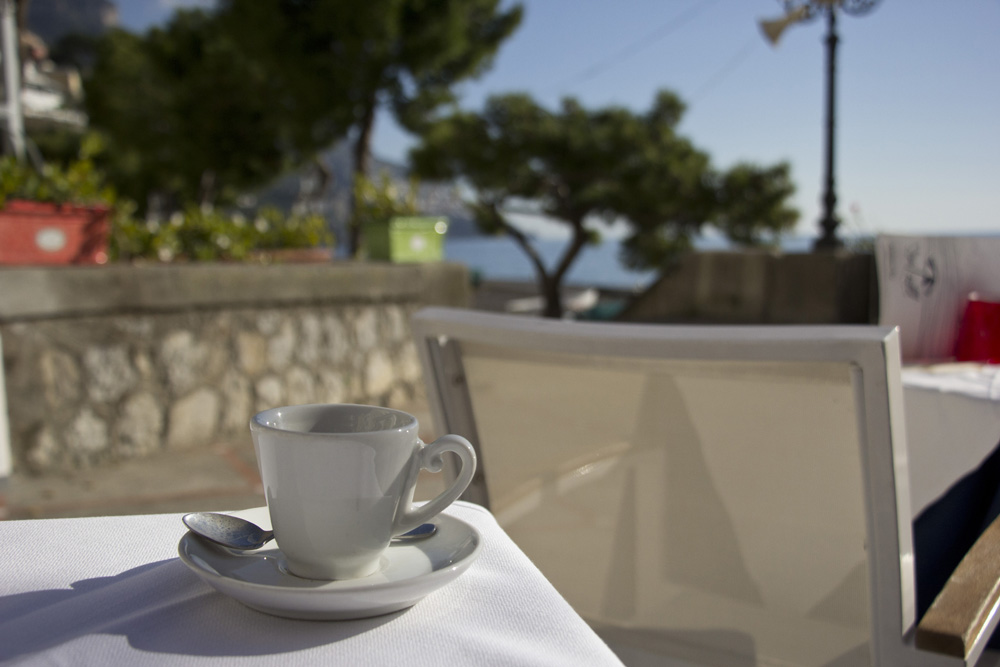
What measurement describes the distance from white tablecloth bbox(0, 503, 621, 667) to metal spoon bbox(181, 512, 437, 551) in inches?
1.2

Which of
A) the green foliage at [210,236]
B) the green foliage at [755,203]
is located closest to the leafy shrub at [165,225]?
the green foliage at [210,236]

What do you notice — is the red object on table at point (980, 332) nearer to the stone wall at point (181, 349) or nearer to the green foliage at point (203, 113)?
the stone wall at point (181, 349)

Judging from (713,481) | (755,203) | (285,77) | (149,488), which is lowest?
(149,488)

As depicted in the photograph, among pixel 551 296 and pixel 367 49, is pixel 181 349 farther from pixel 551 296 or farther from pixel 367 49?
pixel 551 296

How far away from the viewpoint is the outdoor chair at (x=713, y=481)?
0.82 m

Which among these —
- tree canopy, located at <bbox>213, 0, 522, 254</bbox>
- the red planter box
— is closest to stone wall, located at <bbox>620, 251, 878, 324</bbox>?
the red planter box

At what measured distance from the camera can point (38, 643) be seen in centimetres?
45

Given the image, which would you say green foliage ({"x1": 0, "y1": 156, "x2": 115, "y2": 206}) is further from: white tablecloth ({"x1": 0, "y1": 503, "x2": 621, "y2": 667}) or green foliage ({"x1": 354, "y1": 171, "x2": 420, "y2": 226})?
white tablecloth ({"x1": 0, "y1": 503, "x2": 621, "y2": 667})

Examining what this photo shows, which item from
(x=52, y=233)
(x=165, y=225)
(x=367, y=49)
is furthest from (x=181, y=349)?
(x=367, y=49)

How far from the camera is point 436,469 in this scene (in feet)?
1.95

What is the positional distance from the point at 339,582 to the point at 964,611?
639 mm

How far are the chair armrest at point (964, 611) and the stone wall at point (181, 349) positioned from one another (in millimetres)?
2838

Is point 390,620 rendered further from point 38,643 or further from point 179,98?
point 179,98

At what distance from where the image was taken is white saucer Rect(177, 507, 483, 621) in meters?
0.47
